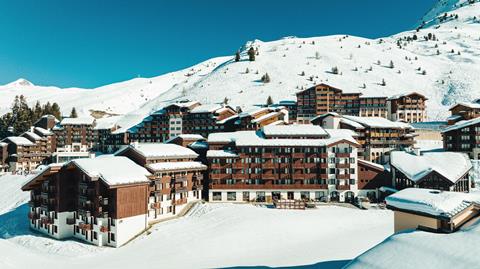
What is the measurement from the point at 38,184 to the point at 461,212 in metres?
51.9

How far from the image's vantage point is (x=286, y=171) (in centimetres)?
6041

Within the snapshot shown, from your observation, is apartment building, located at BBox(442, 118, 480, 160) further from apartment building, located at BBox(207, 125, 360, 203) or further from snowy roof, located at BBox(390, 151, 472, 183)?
apartment building, located at BBox(207, 125, 360, 203)

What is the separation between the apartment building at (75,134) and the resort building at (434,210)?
354 feet

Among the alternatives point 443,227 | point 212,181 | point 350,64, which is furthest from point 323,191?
point 350,64

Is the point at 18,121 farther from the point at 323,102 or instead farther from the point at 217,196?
the point at 323,102

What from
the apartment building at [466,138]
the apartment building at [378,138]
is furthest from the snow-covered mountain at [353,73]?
the apartment building at [466,138]

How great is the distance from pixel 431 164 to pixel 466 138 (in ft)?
51.4

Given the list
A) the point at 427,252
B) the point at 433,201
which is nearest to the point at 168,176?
the point at 433,201

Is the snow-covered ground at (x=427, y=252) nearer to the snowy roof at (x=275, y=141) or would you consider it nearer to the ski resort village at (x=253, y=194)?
the ski resort village at (x=253, y=194)

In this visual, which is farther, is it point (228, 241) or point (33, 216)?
point (33, 216)

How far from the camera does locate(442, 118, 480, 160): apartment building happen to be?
65062 mm

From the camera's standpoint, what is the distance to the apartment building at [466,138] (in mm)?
65062

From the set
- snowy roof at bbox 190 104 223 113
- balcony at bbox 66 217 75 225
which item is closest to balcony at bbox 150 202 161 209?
balcony at bbox 66 217 75 225

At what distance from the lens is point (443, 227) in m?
19.9
